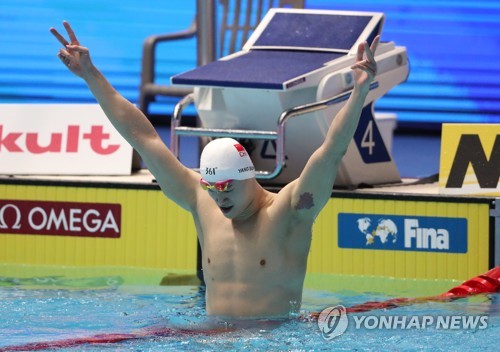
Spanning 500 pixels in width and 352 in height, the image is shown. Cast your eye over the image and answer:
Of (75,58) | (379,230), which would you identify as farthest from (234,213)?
(379,230)

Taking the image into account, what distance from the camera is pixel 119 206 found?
677 centimetres

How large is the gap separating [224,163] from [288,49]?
8.91 feet

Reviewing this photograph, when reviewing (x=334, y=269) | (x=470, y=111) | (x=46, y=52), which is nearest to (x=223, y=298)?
(x=334, y=269)

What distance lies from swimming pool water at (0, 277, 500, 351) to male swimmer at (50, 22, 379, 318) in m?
0.13

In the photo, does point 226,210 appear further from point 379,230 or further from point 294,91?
point 294,91

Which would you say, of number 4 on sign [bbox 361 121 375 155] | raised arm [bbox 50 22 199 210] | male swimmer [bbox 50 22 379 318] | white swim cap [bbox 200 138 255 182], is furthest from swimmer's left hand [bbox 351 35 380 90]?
number 4 on sign [bbox 361 121 375 155]

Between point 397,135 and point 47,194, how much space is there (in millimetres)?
5845

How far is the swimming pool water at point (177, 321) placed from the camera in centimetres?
444

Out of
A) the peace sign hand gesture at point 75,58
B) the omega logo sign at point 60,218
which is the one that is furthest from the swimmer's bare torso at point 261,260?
the omega logo sign at point 60,218

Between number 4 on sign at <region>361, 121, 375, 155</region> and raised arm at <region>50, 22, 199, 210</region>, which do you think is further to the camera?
number 4 on sign at <region>361, 121, 375, 155</region>

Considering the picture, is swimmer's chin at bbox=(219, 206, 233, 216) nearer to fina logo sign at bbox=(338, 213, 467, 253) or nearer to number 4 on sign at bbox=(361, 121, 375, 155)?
fina logo sign at bbox=(338, 213, 467, 253)

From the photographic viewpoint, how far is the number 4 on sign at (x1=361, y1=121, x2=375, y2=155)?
22.6 ft

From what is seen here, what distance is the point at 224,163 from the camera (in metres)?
4.38

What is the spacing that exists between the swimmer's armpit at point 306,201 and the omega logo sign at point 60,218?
254cm
